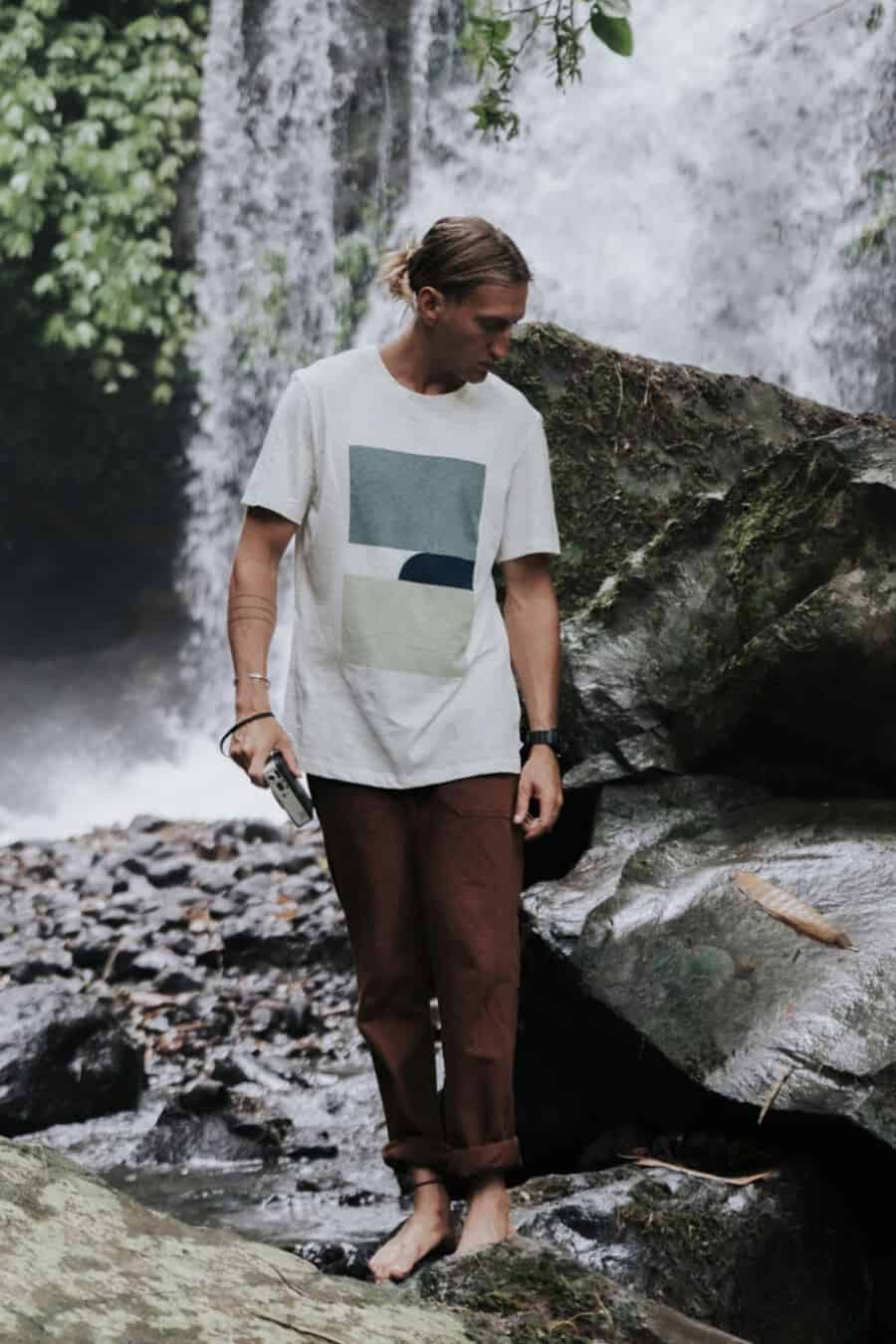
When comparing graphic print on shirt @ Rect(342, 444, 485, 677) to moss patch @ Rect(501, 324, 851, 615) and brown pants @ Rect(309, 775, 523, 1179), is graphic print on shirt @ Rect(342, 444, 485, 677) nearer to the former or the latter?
brown pants @ Rect(309, 775, 523, 1179)

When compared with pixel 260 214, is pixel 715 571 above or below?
below

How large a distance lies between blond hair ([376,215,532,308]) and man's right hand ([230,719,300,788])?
2.80 feet

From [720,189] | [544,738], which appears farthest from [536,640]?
[720,189]

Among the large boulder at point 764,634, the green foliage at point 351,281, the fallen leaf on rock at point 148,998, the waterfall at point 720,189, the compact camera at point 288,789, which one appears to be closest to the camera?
the compact camera at point 288,789

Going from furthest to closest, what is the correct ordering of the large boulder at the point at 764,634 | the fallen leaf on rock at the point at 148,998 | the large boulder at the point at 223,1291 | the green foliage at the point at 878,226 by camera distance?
the green foliage at the point at 878,226, the fallen leaf on rock at the point at 148,998, the large boulder at the point at 764,634, the large boulder at the point at 223,1291

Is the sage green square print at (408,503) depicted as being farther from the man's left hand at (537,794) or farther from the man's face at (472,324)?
the man's left hand at (537,794)

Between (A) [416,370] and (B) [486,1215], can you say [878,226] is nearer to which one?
(A) [416,370]

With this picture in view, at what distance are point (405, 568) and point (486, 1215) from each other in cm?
115

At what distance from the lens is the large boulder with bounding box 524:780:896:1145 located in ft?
9.61

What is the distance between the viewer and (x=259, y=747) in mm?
2812

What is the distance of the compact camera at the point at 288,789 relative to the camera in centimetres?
274

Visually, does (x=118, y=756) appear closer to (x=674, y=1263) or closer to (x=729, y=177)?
(x=729, y=177)

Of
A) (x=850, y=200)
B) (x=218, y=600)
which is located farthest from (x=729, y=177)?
(x=218, y=600)

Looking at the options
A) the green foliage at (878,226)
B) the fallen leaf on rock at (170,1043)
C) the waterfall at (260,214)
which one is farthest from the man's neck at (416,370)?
the waterfall at (260,214)
